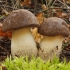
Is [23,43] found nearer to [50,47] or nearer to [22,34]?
[22,34]

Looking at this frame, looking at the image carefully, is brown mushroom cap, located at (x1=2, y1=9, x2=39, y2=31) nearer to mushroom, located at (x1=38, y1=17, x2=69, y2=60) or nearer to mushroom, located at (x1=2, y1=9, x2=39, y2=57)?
mushroom, located at (x1=2, y1=9, x2=39, y2=57)

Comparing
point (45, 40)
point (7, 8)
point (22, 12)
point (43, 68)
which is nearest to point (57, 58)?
point (45, 40)

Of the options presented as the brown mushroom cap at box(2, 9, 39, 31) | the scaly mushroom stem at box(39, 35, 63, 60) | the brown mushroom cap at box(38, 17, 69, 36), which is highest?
the brown mushroom cap at box(2, 9, 39, 31)

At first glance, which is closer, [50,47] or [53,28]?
[53,28]

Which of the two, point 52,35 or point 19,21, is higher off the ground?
point 19,21

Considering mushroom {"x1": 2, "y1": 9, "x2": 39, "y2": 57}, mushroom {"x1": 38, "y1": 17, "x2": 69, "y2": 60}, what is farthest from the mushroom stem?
mushroom {"x1": 38, "y1": 17, "x2": 69, "y2": 60}

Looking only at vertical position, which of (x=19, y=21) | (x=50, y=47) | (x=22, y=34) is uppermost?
(x=19, y=21)

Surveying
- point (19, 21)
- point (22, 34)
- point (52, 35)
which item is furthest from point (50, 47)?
point (19, 21)
